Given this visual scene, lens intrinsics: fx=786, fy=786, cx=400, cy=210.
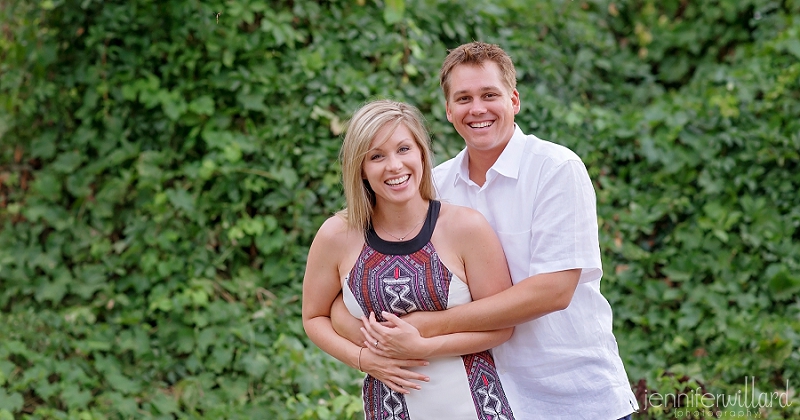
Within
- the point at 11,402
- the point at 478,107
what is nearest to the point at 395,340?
the point at 478,107

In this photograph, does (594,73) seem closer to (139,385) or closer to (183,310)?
(183,310)

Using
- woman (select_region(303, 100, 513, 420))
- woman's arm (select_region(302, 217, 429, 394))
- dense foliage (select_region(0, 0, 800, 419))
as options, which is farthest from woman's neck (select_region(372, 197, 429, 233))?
dense foliage (select_region(0, 0, 800, 419))

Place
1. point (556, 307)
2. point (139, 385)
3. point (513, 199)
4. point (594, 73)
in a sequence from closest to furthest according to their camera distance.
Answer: point (556, 307)
point (513, 199)
point (139, 385)
point (594, 73)

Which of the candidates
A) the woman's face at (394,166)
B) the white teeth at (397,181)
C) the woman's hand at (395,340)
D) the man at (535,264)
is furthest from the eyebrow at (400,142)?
the woman's hand at (395,340)

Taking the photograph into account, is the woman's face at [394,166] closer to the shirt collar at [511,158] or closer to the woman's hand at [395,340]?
the shirt collar at [511,158]

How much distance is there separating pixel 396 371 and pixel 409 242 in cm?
39

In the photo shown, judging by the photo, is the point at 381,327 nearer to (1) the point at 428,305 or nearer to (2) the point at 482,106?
(1) the point at 428,305

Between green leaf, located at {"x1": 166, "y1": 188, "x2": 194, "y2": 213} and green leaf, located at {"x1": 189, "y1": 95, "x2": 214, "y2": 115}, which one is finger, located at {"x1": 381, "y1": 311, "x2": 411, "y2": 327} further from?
green leaf, located at {"x1": 189, "y1": 95, "x2": 214, "y2": 115}

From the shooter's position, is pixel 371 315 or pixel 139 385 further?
pixel 139 385

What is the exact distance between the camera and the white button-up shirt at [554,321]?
7.59ft

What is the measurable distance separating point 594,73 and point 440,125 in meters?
2.05

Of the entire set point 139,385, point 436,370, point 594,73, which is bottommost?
point 139,385

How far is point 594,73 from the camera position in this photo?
6.59 metres

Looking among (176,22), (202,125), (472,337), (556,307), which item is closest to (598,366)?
(556,307)
